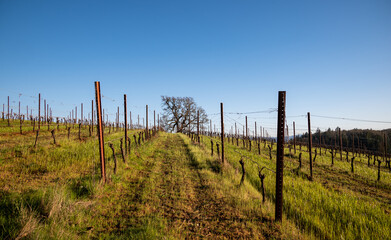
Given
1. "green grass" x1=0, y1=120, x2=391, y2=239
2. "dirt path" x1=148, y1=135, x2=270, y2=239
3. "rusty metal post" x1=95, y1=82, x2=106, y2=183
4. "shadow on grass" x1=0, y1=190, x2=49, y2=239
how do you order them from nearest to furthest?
1. "shadow on grass" x1=0, y1=190, x2=49, y2=239
2. "green grass" x1=0, y1=120, x2=391, y2=239
3. "dirt path" x1=148, y1=135, x2=270, y2=239
4. "rusty metal post" x1=95, y1=82, x2=106, y2=183

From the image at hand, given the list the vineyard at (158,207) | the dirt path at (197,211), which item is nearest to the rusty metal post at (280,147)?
the vineyard at (158,207)

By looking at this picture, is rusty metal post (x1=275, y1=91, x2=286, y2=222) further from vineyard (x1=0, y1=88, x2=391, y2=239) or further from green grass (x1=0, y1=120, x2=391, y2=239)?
green grass (x1=0, y1=120, x2=391, y2=239)

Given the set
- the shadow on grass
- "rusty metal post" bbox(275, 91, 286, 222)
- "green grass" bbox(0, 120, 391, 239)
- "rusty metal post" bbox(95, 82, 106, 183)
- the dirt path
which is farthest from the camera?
"rusty metal post" bbox(95, 82, 106, 183)

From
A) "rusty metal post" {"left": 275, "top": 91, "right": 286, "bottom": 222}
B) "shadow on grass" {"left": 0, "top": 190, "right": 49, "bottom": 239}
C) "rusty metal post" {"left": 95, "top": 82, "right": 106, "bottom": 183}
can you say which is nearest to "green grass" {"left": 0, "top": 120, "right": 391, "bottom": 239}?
"shadow on grass" {"left": 0, "top": 190, "right": 49, "bottom": 239}

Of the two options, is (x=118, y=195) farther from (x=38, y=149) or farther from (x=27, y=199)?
(x=38, y=149)

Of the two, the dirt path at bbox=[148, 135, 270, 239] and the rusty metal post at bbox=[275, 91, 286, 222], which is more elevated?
the rusty metal post at bbox=[275, 91, 286, 222]

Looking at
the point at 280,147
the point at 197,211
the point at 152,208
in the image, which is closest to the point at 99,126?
the point at 152,208

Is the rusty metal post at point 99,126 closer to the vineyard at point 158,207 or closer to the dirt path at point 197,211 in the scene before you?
the vineyard at point 158,207

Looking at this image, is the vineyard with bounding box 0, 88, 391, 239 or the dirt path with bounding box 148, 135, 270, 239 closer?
the vineyard with bounding box 0, 88, 391, 239

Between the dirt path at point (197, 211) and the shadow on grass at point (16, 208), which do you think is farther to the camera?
the dirt path at point (197, 211)

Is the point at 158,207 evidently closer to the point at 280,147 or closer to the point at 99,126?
the point at 99,126

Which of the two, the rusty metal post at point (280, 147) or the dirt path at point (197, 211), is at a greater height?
the rusty metal post at point (280, 147)

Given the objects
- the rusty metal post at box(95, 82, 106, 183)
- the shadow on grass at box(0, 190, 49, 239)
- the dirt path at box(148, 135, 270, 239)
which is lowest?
the dirt path at box(148, 135, 270, 239)

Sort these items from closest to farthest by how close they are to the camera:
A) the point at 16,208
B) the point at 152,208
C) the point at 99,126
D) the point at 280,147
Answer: the point at 16,208 < the point at 280,147 < the point at 152,208 < the point at 99,126
